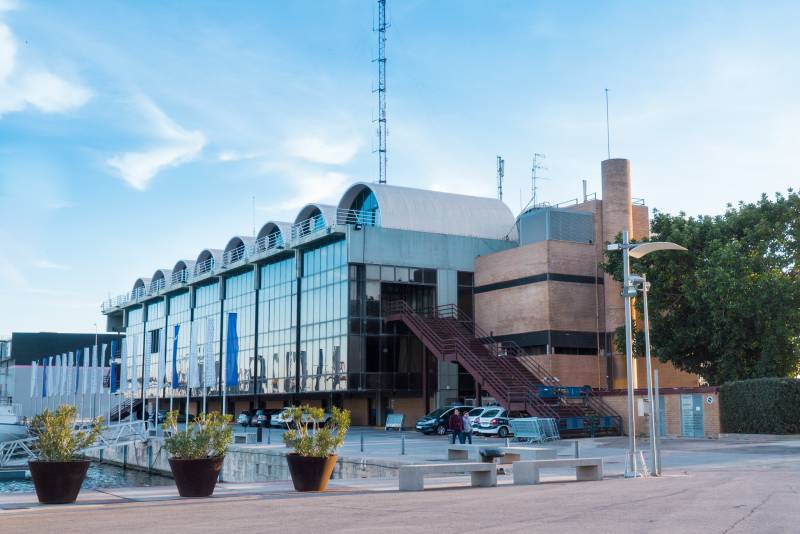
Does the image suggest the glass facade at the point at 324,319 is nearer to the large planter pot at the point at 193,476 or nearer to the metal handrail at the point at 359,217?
the metal handrail at the point at 359,217

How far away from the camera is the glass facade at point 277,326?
5925 centimetres

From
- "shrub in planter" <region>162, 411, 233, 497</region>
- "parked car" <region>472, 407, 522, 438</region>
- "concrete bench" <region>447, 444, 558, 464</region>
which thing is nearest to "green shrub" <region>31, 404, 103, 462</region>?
"shrub in planter" <region>162, 411, 233, 497</region>

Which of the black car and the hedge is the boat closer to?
the black car

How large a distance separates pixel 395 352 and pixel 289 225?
42.7ft

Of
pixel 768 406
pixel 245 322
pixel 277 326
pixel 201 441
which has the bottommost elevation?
pixel 201 441

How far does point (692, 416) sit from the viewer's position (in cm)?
3803

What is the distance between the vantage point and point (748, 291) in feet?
131

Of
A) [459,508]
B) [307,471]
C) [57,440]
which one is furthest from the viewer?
[307,471]

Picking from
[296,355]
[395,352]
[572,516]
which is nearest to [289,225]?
[296,355]

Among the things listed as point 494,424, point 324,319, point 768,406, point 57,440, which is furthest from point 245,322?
point 57,440

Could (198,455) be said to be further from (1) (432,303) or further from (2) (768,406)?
(1) (432,303)

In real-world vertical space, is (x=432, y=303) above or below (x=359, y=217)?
below

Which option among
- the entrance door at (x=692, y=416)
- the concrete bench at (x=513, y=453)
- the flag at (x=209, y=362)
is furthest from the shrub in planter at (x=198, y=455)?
the entrance door at (x=692, y=416)

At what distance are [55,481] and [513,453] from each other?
12.6m
